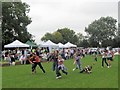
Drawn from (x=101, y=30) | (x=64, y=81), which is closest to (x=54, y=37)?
(x=101, y=30)

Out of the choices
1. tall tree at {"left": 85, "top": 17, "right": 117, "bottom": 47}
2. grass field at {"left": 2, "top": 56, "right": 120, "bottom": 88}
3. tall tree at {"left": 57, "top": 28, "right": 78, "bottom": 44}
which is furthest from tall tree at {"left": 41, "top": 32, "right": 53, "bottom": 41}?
grass field at {"left": 2, "top": 56, "right": 120, "bottom": 88}

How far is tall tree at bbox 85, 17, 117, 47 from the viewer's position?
113812 mm

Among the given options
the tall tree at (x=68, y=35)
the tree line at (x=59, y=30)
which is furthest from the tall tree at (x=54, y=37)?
the tall tree at (x=68, y=35)

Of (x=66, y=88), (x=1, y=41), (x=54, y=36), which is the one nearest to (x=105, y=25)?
(x=54, y=36)

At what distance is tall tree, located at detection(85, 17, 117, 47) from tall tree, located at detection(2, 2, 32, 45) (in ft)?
146

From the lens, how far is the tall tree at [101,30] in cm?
11381

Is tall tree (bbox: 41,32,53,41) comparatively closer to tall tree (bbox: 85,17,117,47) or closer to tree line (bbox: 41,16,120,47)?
tree line (bbox: 41,16,120,47)

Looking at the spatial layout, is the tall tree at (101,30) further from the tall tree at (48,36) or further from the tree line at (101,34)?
the tall tree at (48,36)

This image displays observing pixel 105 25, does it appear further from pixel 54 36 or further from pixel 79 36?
pixel 79 36

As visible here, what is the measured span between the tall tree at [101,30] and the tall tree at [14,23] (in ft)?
146

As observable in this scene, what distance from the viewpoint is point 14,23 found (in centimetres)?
6844

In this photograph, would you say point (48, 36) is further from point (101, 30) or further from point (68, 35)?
point (101, 30)

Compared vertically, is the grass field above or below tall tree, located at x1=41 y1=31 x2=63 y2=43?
below

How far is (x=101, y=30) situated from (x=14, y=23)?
184ft
